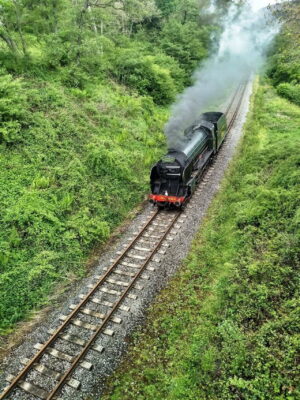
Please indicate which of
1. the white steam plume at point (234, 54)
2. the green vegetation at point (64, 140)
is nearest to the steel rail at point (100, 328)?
the green vegetation at point (64, 140)

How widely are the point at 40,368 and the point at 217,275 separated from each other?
20.2 feet

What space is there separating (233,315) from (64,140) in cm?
1146

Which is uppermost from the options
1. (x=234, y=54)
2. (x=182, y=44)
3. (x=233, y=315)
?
(x=234, y=54)

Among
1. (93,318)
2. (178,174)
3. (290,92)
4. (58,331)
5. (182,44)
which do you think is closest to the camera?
(58,331)

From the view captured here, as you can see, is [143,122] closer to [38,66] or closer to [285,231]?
[38,66]

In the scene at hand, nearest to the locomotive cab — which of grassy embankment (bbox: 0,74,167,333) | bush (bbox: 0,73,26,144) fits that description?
grassy embankment (bbox: 0,74,167,333)

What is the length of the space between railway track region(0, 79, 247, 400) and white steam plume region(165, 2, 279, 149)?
2197 cm

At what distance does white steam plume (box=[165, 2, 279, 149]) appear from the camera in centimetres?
3456

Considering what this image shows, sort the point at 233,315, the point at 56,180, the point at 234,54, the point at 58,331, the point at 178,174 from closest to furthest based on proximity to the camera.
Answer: the point at 233,315 → the point at 58,331 → the point at 56,180 → the point at 178,174 → the point at 234,54

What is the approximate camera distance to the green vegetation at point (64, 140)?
10.8m

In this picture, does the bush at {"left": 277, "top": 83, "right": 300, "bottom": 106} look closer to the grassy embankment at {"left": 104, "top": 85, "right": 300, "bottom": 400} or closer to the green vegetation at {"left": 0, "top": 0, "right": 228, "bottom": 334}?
the green vegetation at {"left": 0, "top": 0, "right": 228, "bottom": 334}

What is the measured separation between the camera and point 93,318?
9.26 meters

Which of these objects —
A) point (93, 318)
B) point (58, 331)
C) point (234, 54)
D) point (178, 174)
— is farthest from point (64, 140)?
point (234, 54)

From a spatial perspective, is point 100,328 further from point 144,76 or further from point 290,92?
point 290,92
